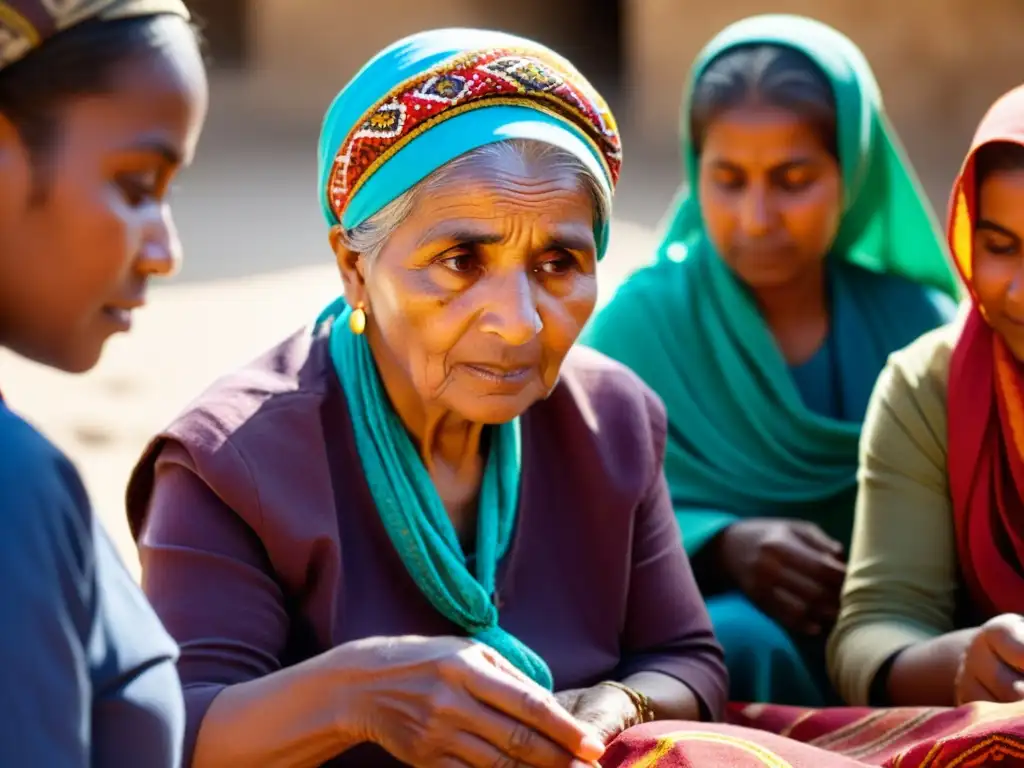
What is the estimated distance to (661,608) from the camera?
292 centimetres

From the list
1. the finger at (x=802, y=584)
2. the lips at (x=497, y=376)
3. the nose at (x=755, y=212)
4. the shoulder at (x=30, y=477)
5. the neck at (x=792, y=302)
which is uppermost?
the nose at (x=755, y=212)

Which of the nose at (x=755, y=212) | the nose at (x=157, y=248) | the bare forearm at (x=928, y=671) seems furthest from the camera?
the nose at (x=755, y=212)

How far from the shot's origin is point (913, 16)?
9648 millimetres

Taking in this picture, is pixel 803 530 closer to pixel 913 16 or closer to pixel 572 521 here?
pixel 572 521

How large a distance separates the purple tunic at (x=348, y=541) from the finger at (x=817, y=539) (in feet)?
2.56

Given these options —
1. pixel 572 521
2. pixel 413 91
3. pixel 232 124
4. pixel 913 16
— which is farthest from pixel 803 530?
pixel 232 124

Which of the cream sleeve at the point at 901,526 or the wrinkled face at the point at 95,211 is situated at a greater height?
the wrinkled face at the point at 95,211

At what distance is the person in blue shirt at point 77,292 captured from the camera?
1565 mm

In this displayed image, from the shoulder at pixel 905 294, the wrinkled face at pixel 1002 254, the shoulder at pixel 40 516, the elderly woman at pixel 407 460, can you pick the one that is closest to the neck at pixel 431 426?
the elderly woman at pixel 407 460

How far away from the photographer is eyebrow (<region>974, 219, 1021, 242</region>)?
3.02 m

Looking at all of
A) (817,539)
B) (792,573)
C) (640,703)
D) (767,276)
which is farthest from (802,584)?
(640,703)

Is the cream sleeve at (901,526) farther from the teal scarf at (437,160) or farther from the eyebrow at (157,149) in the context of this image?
the eyebrow at (157,149)

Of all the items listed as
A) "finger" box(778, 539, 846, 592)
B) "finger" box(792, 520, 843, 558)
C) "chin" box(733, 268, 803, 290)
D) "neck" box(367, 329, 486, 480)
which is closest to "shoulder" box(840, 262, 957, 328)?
"chin" box(733, 268, 803, 290)

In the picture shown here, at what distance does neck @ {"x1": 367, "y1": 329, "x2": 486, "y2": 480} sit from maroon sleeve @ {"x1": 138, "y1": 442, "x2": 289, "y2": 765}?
32cm
